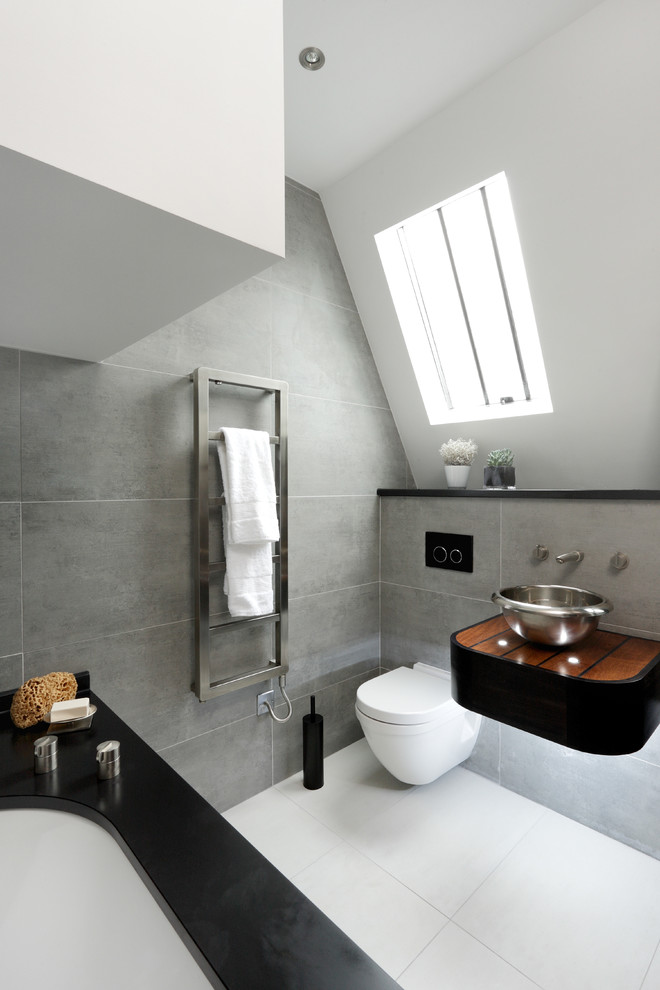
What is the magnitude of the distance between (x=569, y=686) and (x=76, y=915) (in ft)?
4.16

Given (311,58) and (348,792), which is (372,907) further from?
(311,58)

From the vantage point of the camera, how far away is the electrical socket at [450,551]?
7.49ft

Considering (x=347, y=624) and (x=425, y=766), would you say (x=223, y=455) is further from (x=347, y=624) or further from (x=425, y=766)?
(x=425, y=766)

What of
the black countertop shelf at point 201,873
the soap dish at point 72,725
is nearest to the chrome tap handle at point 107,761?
the black countertop shelf at point 201,873

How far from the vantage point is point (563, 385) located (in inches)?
82.4

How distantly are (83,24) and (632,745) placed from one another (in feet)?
6.12

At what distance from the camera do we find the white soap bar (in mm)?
1195

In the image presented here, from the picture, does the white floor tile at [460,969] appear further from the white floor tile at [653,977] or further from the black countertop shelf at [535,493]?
the black countertop shelf at [535,493]

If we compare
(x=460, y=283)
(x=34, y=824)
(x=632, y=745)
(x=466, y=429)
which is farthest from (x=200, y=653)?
(x=460, y=283)

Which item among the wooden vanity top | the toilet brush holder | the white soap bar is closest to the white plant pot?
the wooden vanity top

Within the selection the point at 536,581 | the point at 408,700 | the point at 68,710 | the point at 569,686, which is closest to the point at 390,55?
the point at 536,581

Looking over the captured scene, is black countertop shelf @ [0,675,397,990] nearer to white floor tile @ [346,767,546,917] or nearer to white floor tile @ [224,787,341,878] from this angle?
white floor tile @ [224,787,341,878]

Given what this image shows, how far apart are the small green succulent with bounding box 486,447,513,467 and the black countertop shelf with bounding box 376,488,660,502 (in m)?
0.12

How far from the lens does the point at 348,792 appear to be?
7.07 feet
